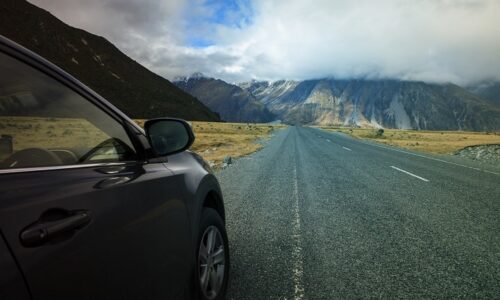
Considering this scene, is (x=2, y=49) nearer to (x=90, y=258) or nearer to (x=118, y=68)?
(x=90, y=258)

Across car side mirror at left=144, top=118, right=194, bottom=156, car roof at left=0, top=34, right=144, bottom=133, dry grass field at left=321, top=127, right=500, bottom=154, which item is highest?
car roof at left=0, top=34, right=144, bottom=133

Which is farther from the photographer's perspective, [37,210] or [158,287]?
[158,287]

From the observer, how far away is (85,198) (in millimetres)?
1608

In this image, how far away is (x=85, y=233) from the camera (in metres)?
1.53

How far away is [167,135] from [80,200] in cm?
122

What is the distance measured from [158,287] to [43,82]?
1185mm

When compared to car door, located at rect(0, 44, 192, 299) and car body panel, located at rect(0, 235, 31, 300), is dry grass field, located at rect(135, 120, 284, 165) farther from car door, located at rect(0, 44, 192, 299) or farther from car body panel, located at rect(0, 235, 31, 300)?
car body panel, located at rect(0, 235, 31, 300)

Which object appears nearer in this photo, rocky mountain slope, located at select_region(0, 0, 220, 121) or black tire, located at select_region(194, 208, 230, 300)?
black tire, located at select_region(194, 208, 230, 300)

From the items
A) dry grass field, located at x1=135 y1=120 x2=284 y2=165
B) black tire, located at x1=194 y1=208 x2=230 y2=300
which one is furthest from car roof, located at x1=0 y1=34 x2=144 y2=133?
dry grass field, located at x1=135 y1=120 x2=284 y2=165

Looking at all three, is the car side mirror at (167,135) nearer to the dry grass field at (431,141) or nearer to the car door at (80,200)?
the car door at (80,200)

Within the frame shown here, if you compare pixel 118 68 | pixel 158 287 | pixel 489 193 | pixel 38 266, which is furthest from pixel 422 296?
pixel 118 68

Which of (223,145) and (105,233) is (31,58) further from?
(223,145)

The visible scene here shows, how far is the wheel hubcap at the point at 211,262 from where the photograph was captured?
9.87 feet

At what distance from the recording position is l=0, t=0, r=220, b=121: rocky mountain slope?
139 meters
